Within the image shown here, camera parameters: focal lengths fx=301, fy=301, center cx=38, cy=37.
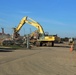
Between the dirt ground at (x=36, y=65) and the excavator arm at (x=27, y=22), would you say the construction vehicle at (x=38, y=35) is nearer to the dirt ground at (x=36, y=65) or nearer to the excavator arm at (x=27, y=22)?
the excavator arm at (x=27, y=22)

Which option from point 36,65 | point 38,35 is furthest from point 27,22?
point 36,65

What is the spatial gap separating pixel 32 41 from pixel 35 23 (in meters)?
4.69

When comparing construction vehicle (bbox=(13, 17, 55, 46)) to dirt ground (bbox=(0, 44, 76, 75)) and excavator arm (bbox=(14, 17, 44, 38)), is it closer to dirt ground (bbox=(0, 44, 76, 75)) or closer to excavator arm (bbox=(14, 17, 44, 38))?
excavator arm (bbox=(14, 17, 44, 38))

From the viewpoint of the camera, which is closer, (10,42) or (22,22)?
(10,42)

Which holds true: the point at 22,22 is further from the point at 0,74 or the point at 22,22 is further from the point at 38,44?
the point at 0,74

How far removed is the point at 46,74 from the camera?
49.1ft

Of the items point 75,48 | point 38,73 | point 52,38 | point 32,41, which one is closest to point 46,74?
point 38,73

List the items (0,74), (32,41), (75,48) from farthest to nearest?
(32,41) < (75,48) < (0,74)

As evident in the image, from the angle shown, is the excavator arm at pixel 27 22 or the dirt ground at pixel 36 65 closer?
the dirt ground at pixel 36 65

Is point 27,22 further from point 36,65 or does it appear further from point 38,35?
point 36,65

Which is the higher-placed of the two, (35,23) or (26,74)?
(35,23)

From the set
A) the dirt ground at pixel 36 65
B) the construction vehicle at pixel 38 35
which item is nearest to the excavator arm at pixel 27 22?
the construction vehicle at pixel 38 35

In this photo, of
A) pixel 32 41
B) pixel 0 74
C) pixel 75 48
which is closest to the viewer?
pixel 0 74

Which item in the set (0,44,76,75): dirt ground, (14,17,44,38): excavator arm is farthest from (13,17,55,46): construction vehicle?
(0,44,76,75): dirt ground
